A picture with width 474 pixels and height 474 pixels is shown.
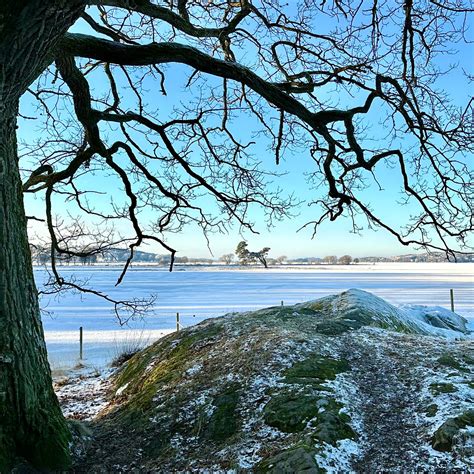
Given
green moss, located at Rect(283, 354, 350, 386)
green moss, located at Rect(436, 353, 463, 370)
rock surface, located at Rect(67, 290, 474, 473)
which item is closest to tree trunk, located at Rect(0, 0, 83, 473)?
rock surface, located at Rect(67, 290, 474, 473)

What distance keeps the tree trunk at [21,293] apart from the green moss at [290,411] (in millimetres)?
1709

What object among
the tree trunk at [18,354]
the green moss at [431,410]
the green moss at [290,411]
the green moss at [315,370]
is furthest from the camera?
the green moss at [315,370]

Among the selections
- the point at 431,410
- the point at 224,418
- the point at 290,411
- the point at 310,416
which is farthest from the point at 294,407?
the point at 431,410

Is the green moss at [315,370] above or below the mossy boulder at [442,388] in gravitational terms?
above

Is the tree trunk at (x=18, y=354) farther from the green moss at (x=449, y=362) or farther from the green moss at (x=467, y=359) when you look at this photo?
the green moss at (x=467, y=359)

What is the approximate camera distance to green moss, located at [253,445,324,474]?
270cm

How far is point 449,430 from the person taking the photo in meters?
3.08

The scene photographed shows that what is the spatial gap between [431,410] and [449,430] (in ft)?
1.49

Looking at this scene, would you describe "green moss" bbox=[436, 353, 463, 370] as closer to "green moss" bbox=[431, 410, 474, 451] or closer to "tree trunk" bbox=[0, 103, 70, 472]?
"green moss" bbox=[431, 410, 474, 451]

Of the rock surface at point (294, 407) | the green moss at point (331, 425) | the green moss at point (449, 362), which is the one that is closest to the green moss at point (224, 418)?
the rock surface at point (294, 407)

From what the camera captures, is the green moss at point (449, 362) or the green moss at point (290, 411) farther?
the green moss at point (449, 362)

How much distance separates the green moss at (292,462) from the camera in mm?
2702

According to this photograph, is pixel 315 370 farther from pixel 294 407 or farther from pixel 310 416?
pixel 310 416

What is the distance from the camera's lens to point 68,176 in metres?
6.00
